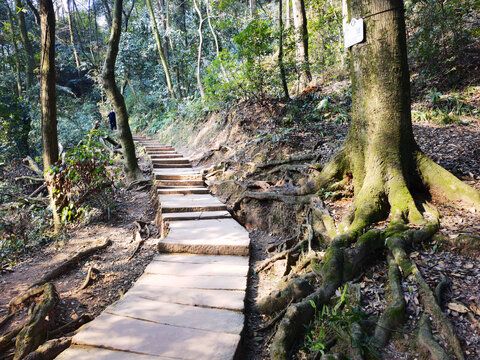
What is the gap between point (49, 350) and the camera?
238cm

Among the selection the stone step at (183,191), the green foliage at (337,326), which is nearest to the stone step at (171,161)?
the stone step at (183,191)

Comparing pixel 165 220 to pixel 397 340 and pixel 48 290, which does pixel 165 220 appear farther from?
pixel 397 340

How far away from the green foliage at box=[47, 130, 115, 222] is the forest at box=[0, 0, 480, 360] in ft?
0.09

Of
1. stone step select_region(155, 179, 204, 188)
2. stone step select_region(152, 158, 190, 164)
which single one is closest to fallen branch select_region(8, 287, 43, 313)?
stone step select_region(155, 179, 204, 188)

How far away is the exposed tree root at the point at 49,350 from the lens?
7.66 feet

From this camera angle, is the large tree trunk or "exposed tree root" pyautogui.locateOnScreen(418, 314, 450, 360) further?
the large tree trunk

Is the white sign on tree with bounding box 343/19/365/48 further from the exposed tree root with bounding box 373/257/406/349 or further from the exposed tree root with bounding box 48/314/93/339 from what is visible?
the exposed tree root with bounding box 48/314/93/339

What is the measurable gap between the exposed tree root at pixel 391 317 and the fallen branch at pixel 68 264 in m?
3.89

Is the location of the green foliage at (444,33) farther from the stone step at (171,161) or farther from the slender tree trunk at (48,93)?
the slender tree trunk at (48,93)

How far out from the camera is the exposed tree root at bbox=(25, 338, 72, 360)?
2336 mm

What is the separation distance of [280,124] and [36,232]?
5966 mm

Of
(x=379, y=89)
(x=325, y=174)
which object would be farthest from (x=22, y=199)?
(x=379, y=89)

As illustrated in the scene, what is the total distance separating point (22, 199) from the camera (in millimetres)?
7312

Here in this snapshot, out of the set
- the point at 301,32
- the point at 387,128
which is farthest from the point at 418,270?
the point at 301,32
